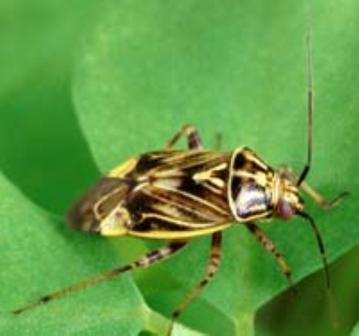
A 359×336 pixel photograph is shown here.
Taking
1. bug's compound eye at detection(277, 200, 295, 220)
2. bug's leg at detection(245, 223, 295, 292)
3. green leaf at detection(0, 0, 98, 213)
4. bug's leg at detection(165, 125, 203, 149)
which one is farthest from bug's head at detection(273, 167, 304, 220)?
green leaf at detection(0, 0, 98, 213)

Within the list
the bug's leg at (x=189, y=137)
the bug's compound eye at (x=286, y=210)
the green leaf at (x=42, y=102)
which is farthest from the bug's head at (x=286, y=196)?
the green leaf at (x=42, y=102)

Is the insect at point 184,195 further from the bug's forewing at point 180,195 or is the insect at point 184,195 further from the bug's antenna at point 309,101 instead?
the bug's antenna at point 309,101

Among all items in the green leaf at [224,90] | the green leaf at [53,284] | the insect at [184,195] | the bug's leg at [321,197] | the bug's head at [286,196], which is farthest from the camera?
the insect at [184,195]

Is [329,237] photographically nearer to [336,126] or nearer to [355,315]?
[336,126]

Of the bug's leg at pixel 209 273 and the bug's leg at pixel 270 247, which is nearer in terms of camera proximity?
the bug's leg at pixel 270 247

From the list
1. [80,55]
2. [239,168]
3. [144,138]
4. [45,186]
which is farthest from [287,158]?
[45,186]

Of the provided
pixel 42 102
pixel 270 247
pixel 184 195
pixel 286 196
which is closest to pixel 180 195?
pixel 184 195

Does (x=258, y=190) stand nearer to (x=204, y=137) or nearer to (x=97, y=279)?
(x=204, y=137)
